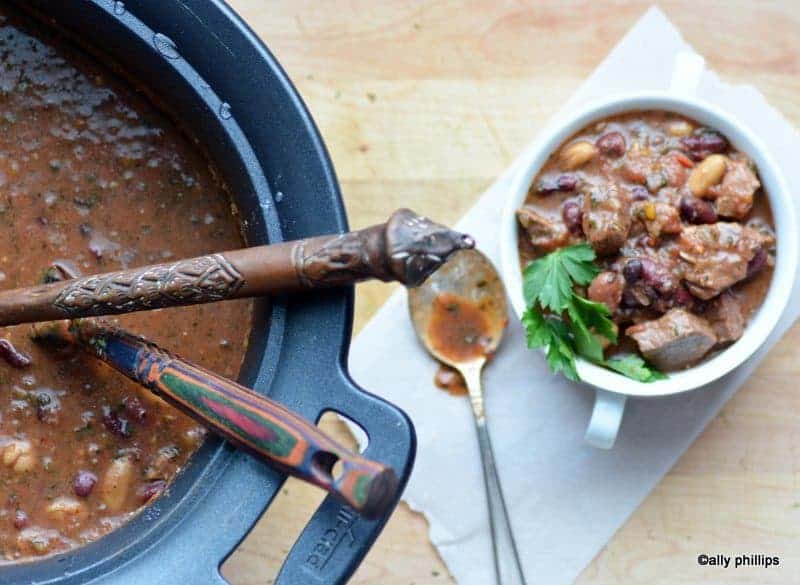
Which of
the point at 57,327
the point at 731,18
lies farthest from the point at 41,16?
the point at 731,18

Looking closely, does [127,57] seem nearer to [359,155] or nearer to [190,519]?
[359,155]

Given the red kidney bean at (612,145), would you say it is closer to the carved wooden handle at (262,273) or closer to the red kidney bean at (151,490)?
the carved wooden handle at (262,273)

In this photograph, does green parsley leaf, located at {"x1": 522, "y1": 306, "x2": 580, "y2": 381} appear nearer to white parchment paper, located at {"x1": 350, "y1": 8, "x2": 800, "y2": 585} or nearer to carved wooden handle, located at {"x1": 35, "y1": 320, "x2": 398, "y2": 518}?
white parchment paper, located at {"x1": 350, "y1": 8, "x2": 800, "y2": 585}

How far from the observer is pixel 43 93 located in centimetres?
151

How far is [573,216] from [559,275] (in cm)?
12

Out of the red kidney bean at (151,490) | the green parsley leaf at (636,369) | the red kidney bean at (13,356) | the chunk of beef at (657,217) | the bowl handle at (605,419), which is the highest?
the red kidney bean at (13,356)

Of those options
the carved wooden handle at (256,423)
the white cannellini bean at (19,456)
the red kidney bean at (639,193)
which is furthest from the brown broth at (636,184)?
the white cannellini bean at (19,456)

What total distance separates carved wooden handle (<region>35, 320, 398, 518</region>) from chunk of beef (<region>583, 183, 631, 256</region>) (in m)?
0.59

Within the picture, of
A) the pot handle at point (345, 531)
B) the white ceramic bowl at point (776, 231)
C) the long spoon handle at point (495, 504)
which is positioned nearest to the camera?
the pot handle at point (345, 531)

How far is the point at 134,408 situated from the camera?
4.84 feet

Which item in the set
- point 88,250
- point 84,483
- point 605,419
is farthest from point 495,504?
point 88,250

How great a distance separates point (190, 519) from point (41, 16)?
0.77 metres

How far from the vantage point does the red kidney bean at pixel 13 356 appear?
147 cm

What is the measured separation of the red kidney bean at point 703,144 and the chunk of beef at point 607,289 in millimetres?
247
